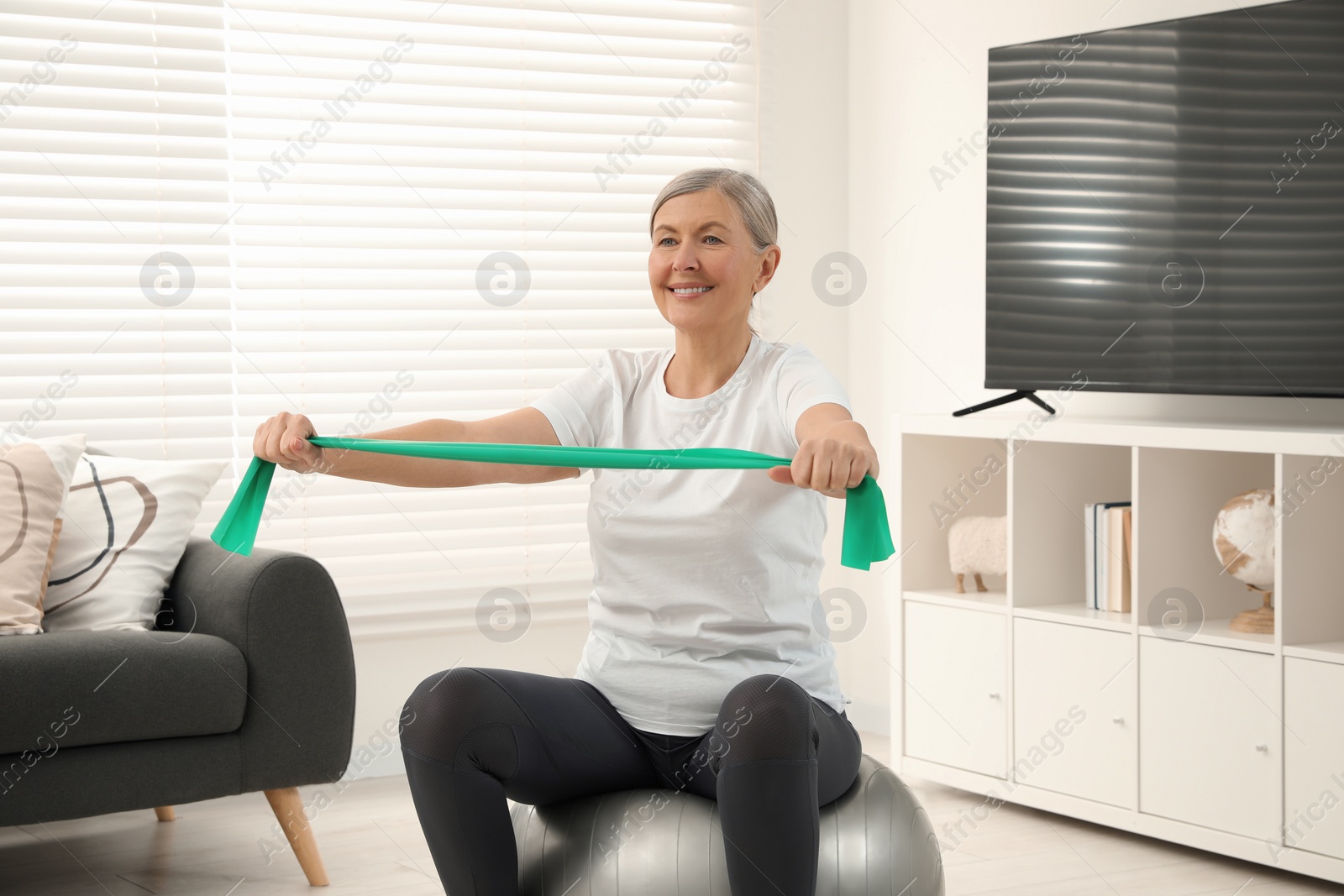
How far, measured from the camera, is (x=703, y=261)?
180cm

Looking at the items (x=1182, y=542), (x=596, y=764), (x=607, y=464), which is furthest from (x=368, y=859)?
(x=1182, y=542)

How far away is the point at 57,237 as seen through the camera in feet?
10.1

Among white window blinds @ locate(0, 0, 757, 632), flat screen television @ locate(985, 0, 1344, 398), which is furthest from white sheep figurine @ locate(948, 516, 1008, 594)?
white window blinds @ locate(0, 0, 757, 632)

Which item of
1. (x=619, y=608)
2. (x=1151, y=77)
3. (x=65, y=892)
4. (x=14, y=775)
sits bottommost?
(x=65, y=892)

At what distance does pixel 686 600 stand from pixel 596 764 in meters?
0.25

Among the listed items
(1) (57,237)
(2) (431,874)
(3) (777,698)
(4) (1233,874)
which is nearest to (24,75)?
(1) (57,237)

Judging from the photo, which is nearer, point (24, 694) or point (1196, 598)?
point (24, 694)

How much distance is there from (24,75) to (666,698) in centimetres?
238

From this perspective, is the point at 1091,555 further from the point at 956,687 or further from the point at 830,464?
the point at 830,464

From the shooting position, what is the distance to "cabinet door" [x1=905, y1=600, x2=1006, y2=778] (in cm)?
296

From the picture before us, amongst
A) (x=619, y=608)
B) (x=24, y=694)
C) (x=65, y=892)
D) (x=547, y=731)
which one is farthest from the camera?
(x=65, y=892)

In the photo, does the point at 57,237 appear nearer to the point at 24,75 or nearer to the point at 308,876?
the point at 24,75

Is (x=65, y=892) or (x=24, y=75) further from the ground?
(x=24, y=75)

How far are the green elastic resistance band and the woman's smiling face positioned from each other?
0.26 m
